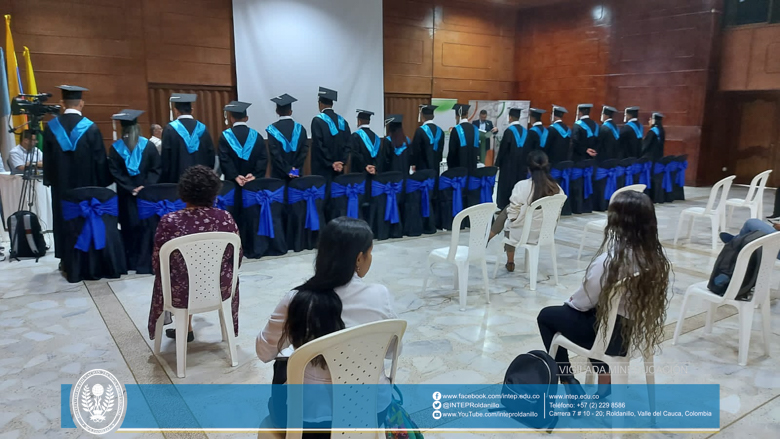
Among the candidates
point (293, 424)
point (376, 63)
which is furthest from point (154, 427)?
point (376, 63)

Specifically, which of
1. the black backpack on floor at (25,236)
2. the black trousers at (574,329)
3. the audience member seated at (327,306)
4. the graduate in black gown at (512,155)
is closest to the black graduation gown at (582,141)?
the graduate in black gown at (512,155)

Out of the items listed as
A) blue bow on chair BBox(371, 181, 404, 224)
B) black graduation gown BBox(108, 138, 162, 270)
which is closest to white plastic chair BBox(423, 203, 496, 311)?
blue bow on chair BBox(371, 181, 404, 224)

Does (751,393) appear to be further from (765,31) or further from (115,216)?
(765,31)

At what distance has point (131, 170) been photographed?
4.27 metres

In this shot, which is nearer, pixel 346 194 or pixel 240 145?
pixel 240 145

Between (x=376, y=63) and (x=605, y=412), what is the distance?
8315 mm

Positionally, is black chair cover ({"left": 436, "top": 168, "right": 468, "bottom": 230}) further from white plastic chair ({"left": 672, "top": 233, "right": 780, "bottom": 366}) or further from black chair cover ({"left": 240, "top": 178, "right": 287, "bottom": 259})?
white plastic chair ({"left": 672, "top": 233, "right": 780, "bottom": 366})

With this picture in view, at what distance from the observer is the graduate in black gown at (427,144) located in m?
6.00

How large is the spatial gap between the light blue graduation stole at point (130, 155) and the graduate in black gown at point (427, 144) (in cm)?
296

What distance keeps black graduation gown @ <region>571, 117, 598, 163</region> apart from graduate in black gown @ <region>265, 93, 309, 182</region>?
4202 mm

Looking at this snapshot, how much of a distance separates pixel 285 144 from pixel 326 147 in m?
0.50

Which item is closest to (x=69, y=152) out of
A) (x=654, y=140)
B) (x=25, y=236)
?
(x=25, y=236)

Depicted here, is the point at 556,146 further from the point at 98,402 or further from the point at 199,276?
the point at 98,402

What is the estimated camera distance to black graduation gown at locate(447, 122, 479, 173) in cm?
616
